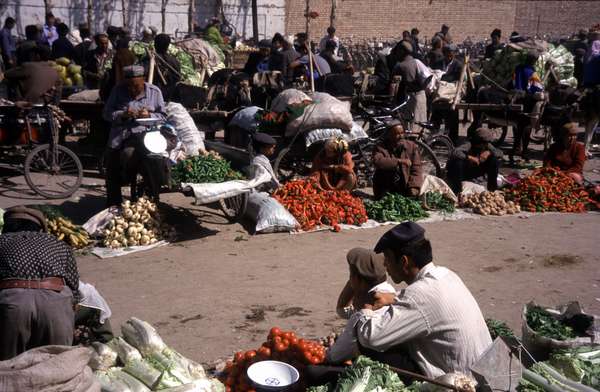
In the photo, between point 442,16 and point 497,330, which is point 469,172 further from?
point 442,16

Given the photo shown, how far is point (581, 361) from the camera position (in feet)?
13.4

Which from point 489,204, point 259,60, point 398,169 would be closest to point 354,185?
point 398,169

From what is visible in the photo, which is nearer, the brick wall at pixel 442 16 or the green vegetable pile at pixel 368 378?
the green vegetable pile at pixel 368 378

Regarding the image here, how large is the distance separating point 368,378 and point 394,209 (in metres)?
5.58

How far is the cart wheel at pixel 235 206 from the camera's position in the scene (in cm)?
853

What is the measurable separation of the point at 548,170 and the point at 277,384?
7.15 metres

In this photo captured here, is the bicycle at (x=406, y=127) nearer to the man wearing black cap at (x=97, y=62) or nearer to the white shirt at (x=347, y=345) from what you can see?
the man wearing black cap at (x=97, y=62)

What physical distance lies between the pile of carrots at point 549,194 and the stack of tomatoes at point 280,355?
6.03 metres

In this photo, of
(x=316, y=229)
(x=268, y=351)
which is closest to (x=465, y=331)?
(x=268, y=351)

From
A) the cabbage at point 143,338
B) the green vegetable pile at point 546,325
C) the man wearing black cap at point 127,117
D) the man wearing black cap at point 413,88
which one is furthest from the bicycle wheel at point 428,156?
the cabbage at point 143,338

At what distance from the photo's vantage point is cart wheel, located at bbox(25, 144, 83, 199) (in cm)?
943

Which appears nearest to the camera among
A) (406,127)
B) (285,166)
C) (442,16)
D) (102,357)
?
(102,357)

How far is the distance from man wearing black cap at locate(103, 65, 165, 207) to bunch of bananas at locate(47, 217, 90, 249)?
933 mm

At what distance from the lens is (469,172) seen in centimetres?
1027
